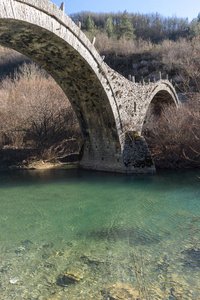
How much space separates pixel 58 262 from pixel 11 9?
527 cm

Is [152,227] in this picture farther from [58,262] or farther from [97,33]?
[97,33]

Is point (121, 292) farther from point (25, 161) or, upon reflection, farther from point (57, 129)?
point (57, 129)

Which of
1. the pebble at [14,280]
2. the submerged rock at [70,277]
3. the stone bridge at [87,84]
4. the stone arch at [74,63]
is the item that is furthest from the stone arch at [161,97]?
the pebble at [14,280]

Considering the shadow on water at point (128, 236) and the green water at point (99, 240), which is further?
the shadow on water at point (128, 236)

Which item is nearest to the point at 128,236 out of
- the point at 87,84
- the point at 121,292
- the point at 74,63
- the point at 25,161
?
the point at 121,292

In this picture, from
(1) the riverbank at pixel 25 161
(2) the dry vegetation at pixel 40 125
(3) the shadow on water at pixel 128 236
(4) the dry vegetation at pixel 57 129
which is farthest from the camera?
(2) the dry vegetation at pixel 40 125

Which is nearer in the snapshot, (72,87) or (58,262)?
(58,262)

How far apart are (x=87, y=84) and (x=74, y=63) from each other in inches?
56.5

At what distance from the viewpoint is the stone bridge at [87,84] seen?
7164mm

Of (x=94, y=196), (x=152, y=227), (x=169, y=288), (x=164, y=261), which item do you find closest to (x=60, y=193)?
(x=94, y=196)

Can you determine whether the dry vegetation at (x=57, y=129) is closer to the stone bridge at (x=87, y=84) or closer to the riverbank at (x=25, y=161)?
the riverbank at (x=25, y=161)

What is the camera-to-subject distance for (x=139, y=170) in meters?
12.3

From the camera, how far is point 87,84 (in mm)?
11289

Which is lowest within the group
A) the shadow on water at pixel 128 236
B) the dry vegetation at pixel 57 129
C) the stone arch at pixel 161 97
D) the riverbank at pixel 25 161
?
the shadow on water at pixel 128 236
